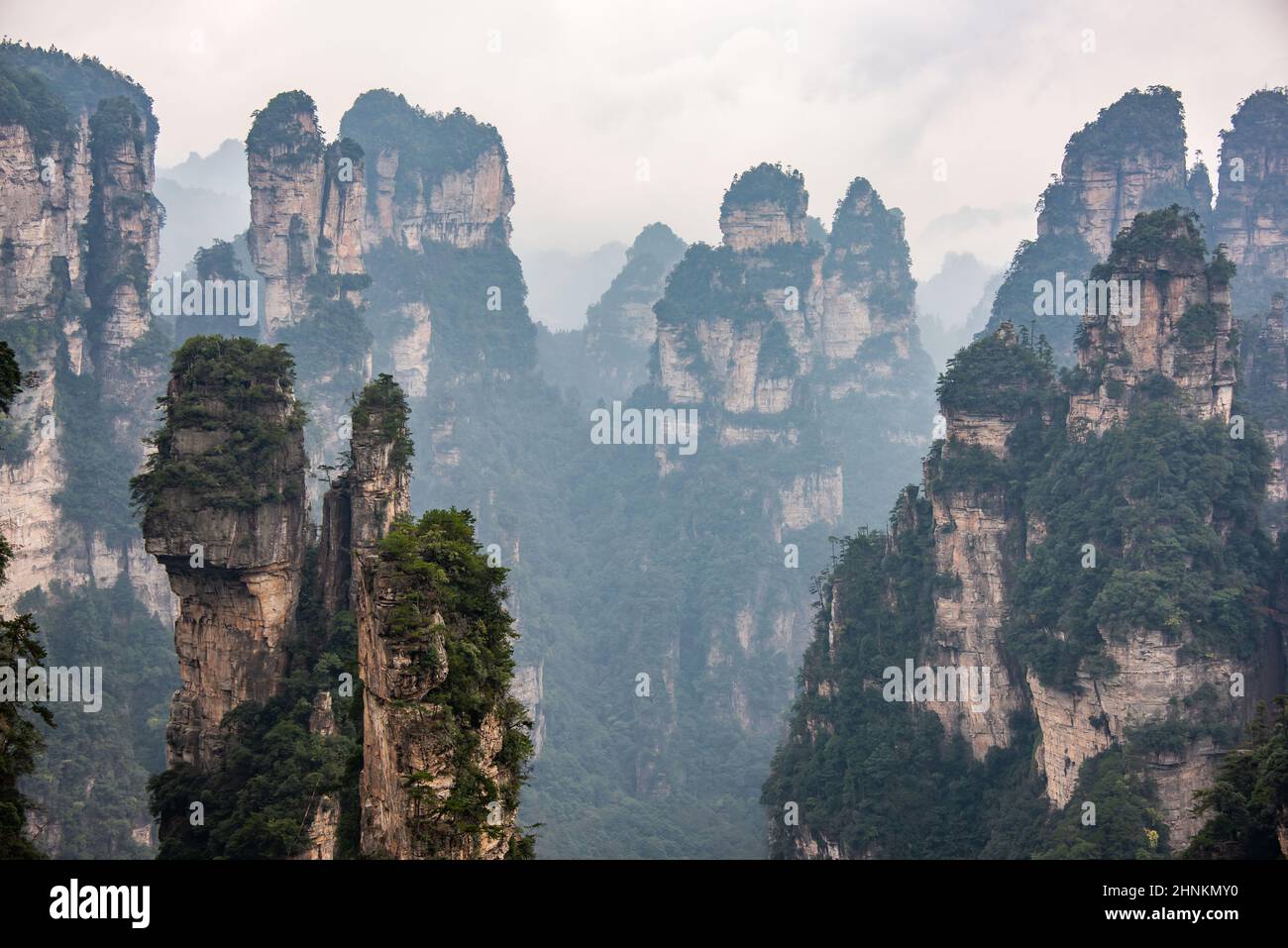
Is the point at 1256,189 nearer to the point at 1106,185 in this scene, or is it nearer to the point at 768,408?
the point at 1106,185

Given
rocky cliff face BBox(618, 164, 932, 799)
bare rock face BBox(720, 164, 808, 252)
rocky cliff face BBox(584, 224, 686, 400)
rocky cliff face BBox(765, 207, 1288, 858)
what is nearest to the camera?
rocky cliff face BBox(765, 207, 1288, 858)

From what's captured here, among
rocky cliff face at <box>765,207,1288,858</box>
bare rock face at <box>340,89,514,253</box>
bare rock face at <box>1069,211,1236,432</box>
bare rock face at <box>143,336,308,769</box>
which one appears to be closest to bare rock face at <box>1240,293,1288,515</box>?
rocky cliff face at <box>765,207,1288,858</box>

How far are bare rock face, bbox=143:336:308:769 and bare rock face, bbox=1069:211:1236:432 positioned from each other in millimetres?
28975

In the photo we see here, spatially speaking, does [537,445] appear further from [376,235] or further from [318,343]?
[318,343]

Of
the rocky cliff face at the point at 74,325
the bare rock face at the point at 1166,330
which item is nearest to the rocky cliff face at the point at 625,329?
the rocky cliff face at the point at 74,325

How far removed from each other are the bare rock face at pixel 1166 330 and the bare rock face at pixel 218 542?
1141 inches

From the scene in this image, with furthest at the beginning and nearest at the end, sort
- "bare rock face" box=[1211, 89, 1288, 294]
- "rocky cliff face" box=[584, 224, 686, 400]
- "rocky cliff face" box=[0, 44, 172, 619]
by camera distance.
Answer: "rocky cliff face" box=[584, 224, 686, 400] → "bare rock face" box=[1211, 89, 1288, 294] → "rocky cliff face" box=[0, 44, 172, 619]

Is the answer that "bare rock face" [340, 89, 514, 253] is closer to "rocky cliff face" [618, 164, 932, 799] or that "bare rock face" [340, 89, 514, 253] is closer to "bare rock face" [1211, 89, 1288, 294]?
"rocky cliff face" [618, 164, 932, 799]

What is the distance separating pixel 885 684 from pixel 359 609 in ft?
97.7

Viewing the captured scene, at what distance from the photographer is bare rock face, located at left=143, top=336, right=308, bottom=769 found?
3244 cm

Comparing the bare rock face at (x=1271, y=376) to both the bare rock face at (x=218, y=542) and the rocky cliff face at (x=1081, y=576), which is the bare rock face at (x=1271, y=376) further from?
the bare rock face at (x=218, y=542)

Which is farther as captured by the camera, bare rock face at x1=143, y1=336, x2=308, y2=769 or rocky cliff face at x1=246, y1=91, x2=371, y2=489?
rocky cliff face at x1=246, y1=91, x2=371, y2=489
